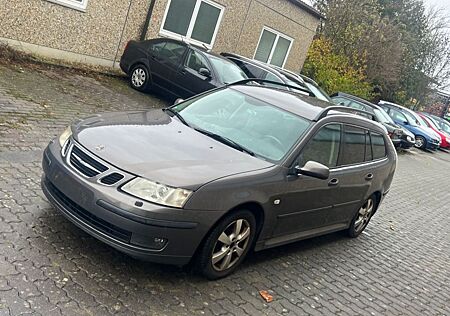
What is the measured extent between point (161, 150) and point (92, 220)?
80 cm

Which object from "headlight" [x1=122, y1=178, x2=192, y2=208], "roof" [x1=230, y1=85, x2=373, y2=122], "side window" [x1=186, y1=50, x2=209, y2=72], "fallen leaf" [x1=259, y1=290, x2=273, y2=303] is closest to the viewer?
"headlight" [x1=122, y1=178, x2=192, y2=208]

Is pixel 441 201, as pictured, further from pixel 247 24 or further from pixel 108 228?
pixel 108 228

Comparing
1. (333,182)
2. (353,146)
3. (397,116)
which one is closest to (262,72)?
(353,146)

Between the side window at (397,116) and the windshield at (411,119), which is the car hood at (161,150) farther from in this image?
the windshield at (411,119)

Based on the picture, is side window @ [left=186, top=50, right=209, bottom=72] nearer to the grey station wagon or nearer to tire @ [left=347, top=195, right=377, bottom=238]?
the grey station wagon

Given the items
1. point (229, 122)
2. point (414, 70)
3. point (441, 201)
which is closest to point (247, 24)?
point (441, 201)

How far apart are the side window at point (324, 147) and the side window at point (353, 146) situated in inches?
7.3

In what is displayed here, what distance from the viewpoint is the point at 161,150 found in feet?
12.8

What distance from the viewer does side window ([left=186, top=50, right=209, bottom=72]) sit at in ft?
35.9

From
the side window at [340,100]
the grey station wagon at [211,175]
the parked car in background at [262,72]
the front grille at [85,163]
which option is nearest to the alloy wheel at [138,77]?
the parked car in background at [262,72]

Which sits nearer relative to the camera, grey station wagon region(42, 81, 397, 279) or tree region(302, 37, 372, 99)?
grey station wagon region(42, 81, 397, 279)

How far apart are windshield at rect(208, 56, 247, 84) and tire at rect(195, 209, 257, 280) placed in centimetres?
715

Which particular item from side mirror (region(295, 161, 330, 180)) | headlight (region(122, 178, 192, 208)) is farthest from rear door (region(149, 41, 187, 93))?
headlight (region(122, 178, 192, 208))

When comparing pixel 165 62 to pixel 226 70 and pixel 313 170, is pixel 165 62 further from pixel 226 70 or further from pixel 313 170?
pixel 313 170
